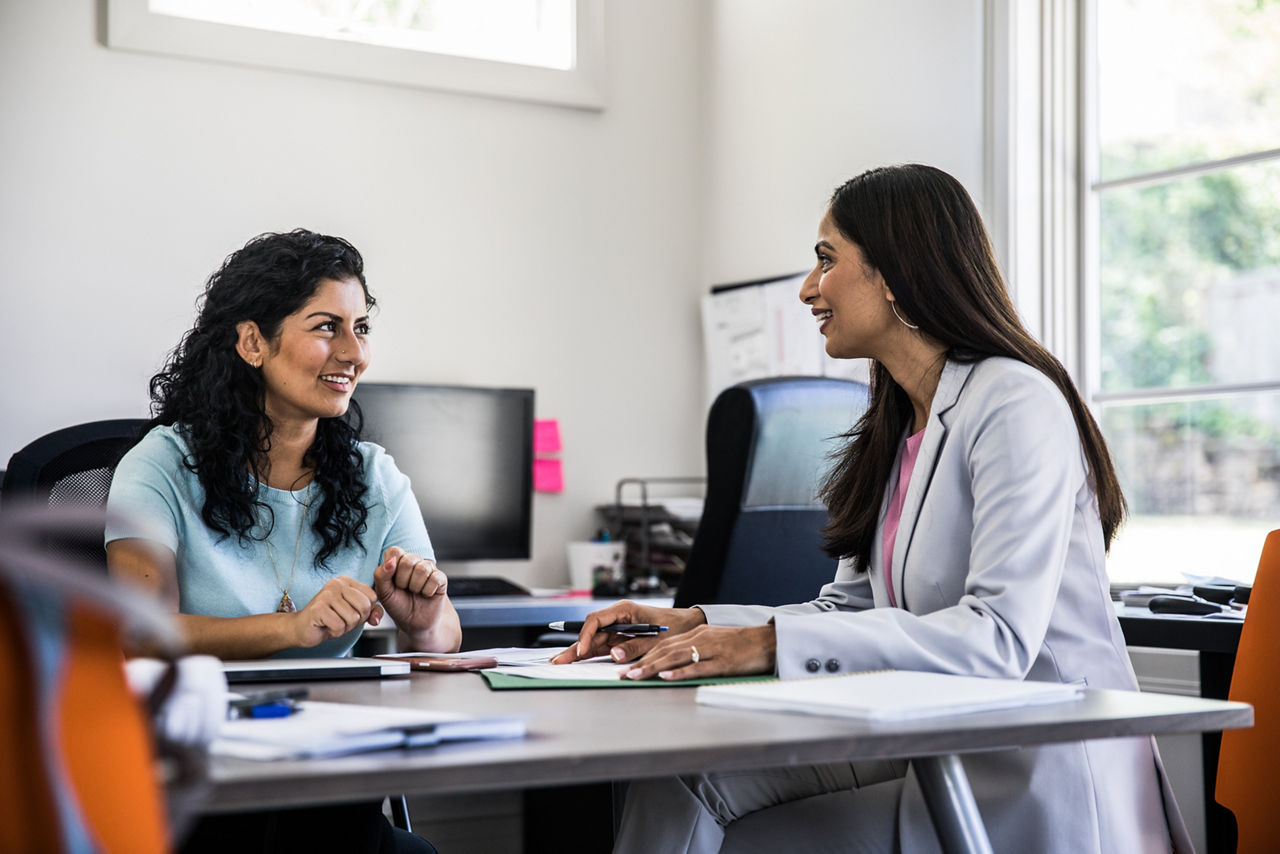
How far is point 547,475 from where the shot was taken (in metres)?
3.72

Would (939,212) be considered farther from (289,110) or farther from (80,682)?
(289,110)

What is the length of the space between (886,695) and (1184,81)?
2.39 m

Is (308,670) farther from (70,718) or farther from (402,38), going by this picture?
(402,38)

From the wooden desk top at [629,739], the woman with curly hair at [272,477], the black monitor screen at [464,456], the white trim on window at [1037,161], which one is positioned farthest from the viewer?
the black monitor screen at [464,456]

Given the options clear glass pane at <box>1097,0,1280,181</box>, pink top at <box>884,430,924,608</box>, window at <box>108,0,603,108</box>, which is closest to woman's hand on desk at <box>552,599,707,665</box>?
pink top at <box>884,430,924,608</box>

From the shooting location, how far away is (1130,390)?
2947mm

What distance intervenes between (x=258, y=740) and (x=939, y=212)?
3.60 ft

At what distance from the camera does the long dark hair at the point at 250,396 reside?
1.81m

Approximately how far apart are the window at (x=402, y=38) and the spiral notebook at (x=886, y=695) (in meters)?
2.82

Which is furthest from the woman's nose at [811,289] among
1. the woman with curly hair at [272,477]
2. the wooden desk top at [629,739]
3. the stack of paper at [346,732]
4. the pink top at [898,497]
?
the stack of paper at [346,732]

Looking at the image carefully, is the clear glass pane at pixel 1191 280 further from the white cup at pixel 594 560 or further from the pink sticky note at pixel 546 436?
the pink sticky note at pixel 546 436

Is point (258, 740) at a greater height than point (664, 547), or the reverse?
point (258, 740)

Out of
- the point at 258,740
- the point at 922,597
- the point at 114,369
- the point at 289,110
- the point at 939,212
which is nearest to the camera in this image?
the point at 258,740

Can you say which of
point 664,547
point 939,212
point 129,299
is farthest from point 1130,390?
point 129,299
